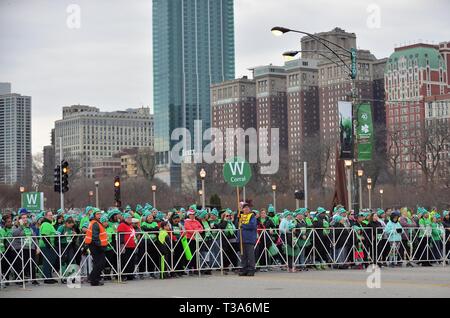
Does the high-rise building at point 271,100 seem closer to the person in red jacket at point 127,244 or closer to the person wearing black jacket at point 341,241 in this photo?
the person wearing black jacket at point 341,241

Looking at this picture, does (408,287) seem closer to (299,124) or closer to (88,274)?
(88,274)

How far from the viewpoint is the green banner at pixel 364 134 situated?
29.7 m

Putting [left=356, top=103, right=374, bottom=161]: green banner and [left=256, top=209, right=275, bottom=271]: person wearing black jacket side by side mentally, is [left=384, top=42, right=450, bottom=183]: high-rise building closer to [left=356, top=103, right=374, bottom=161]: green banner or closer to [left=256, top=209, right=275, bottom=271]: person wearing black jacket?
[left=356, top=103, right=374, bottom=161]: green banner

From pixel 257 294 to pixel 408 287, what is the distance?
10.5 ft

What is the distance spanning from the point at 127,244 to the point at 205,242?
90.1 inches

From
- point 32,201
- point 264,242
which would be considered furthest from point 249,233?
point 32,201

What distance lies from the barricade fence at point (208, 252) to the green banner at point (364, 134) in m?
3.84

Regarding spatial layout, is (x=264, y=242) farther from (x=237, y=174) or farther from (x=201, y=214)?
(x=237, y=174)

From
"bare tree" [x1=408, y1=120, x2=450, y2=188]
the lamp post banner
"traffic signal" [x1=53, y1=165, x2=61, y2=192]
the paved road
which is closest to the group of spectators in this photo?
the paved road

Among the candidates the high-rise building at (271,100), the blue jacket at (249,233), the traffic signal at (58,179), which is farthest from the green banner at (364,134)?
the high-rise building at (271,100)

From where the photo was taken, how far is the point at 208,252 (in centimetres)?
2388

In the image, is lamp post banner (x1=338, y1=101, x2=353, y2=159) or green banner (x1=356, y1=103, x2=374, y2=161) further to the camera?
green banner (x1=356, y1=103, x2=374, y2=161)

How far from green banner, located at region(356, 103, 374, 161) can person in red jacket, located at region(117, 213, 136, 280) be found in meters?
9.78

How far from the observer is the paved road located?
17.8m
